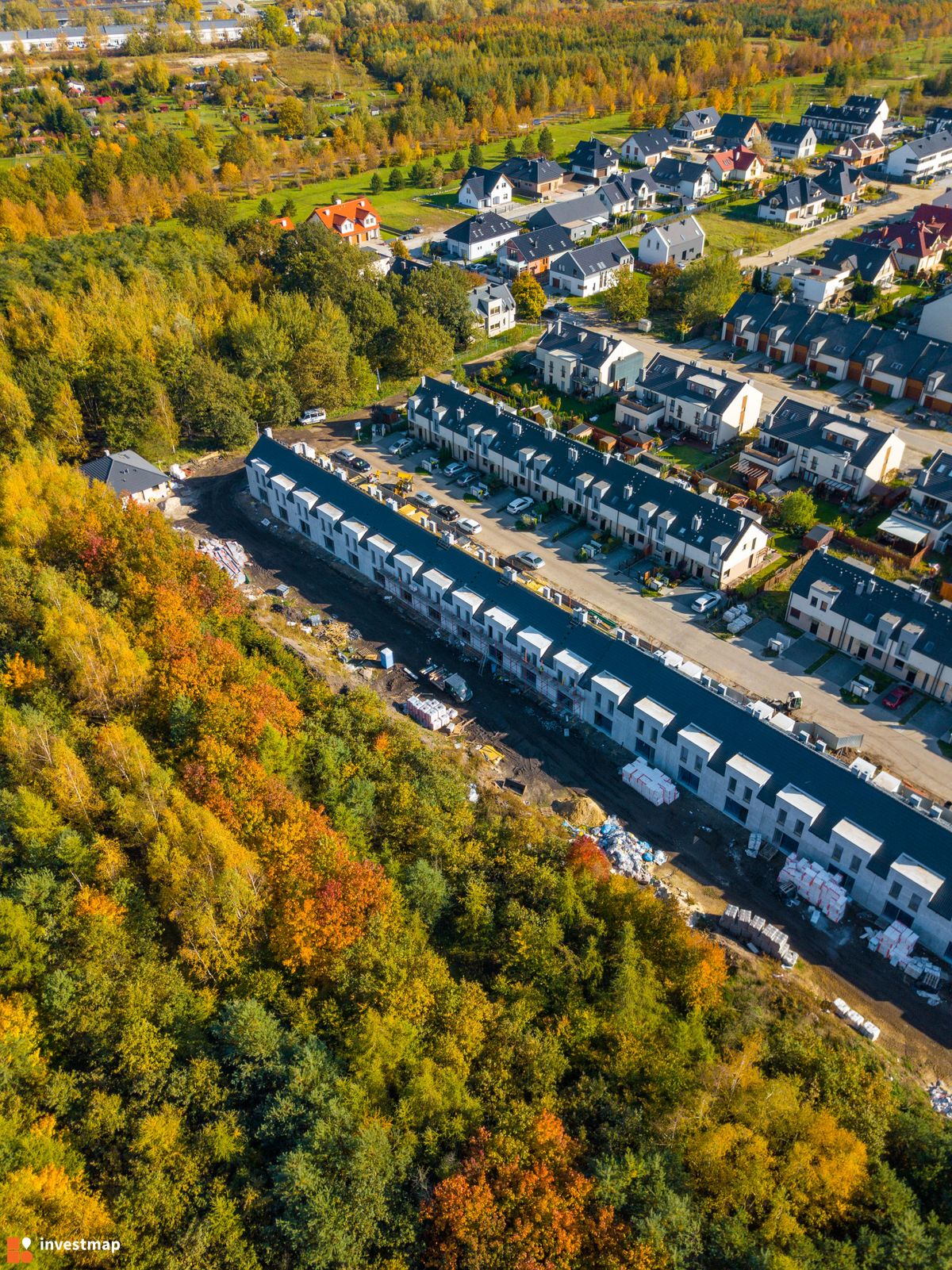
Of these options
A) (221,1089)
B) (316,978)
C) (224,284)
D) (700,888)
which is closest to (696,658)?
(700,888)

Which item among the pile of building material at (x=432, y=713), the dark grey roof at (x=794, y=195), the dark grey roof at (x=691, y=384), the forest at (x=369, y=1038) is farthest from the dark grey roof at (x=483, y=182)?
the forest at (x=369, y=1038)

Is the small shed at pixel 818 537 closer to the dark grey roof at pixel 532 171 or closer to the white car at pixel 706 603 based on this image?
the white car at pixel 706 603

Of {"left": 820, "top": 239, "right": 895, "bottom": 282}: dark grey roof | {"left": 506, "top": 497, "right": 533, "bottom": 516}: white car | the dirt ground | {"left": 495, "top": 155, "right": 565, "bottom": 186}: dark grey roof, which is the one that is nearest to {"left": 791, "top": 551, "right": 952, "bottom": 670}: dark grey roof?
the dirt ground

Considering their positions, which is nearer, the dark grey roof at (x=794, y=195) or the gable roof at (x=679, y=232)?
the gable roof at (x=679, y=232)

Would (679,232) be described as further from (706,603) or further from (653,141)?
(706,603)

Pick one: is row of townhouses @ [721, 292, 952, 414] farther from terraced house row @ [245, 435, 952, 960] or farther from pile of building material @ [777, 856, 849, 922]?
pile of building material @ [777, 856, 849, 922]

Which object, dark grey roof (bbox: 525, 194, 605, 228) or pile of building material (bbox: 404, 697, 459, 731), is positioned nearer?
pile of building material (bbox: 404, 697, 459, 731)

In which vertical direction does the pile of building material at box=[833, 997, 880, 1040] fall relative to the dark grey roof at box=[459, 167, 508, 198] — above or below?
below
